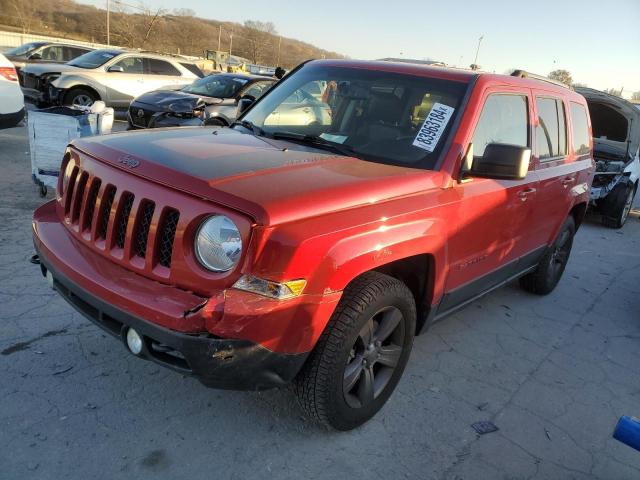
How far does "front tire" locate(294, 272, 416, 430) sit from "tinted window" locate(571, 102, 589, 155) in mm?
2918

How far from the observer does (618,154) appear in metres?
9.27

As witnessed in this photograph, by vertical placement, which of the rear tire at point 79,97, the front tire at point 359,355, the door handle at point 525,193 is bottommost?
the rear tire at point 79,97

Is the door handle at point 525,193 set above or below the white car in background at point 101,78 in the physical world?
above

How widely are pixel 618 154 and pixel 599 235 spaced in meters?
2.02

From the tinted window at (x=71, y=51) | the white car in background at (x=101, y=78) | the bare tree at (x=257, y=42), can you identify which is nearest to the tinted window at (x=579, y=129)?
the white car in background at (x=101, y=78)

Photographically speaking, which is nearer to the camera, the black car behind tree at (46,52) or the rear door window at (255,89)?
the rear door window at (255,89)

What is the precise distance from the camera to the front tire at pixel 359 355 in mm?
2409

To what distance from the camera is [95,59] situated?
1316 cm

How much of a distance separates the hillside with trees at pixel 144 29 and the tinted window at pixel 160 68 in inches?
1329

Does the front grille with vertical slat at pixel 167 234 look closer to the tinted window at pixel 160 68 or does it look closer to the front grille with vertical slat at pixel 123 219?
the front grille with vertical slat at pixel 123 219

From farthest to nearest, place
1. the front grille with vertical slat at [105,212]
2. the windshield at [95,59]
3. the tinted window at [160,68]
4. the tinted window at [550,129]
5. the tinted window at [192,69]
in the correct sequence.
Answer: the tinted window at [192,69], the tinted window at [160,68], the windshield at [95,59], the tinted window at [550,129], the front grille with vertical slat at [105,212]

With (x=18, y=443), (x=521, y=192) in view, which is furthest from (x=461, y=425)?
(x=18, y=443)

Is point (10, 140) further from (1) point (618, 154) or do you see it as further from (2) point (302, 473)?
(1) point (618, 154)

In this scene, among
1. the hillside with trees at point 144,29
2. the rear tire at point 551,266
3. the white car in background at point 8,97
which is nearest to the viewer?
the rear tire at point 551,266
